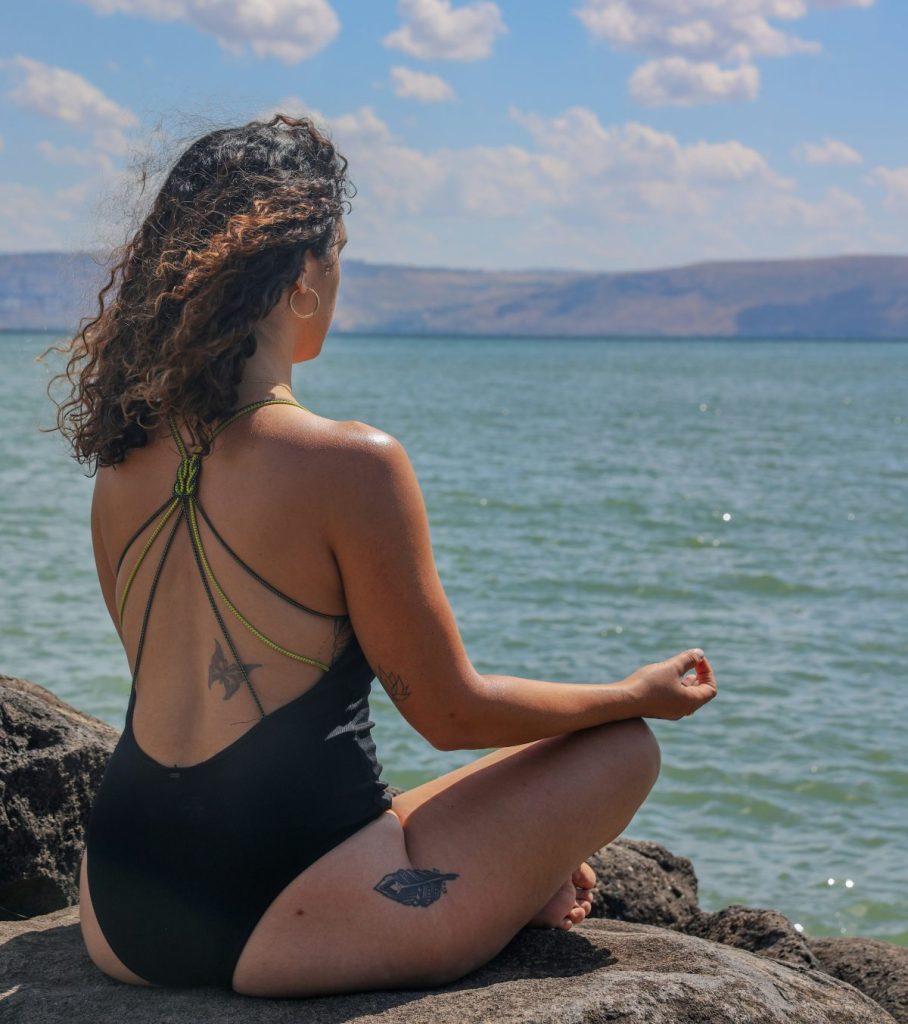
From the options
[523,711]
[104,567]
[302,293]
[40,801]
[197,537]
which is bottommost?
[40,801]

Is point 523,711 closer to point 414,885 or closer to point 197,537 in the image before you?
point 414,885

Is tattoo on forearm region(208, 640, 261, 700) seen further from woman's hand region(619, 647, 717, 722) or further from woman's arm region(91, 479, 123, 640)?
woman's hand region(619, 647, 717, 722)

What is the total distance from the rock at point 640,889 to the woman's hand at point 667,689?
122 centimetres

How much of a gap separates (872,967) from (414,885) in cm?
205

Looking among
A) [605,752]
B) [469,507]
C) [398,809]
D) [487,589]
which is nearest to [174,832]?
[398,809]

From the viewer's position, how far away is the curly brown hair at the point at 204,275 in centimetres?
241

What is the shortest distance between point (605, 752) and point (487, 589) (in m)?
10.3

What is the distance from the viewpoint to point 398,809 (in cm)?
258

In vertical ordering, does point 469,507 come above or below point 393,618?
below

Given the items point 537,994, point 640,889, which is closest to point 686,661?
point 537,994

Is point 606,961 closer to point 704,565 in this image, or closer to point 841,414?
point 704,565

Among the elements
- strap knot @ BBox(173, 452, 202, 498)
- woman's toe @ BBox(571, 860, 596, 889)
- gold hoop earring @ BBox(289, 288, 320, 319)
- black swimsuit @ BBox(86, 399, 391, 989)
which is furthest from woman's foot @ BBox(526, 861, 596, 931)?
gold hoop earring @ BBox(289, 288, 320, 319)

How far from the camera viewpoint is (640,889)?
396 centimetres

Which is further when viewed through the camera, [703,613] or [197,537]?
[703,613]
